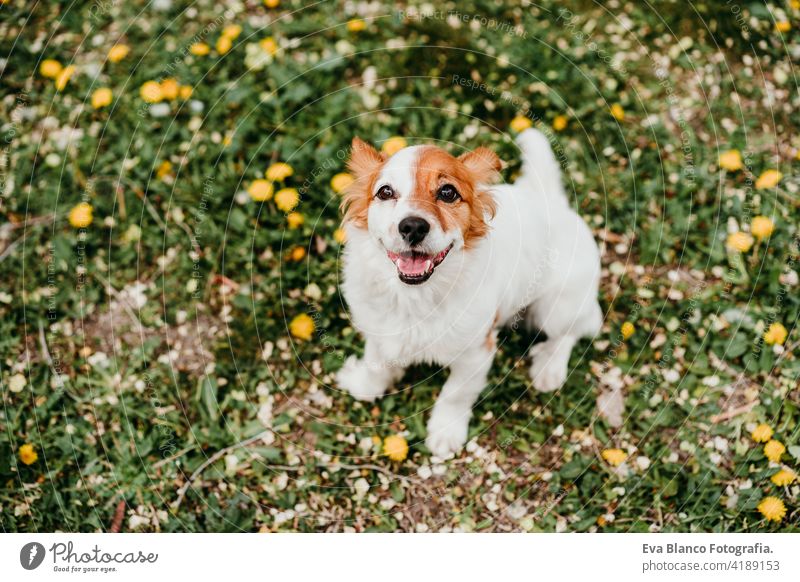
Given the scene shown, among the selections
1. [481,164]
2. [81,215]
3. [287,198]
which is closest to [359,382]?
[287,198]

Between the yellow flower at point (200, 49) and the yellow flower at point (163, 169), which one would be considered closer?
the yellow flower at point (163, 169)

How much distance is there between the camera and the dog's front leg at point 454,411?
3.05 meters

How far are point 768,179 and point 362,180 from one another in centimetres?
285

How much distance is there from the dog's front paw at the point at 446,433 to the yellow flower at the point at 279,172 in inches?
67.3

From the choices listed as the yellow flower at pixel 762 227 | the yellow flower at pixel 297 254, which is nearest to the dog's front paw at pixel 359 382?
the yellow flower at pixel 297 254

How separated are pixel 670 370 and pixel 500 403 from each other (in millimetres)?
1011

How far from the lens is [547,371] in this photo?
134 inches

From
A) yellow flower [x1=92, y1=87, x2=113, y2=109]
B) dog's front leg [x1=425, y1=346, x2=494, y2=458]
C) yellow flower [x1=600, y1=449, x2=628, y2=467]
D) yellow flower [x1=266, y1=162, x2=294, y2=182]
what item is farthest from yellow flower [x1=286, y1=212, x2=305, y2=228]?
yellow flower [x1=600, y1=449, x2=628, y2=467]

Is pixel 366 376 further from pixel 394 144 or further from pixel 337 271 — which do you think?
pixel 394 144

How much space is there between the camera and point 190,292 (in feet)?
12.0

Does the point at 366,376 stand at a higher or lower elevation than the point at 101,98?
lower

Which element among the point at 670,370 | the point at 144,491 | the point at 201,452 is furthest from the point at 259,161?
the point at 670,370

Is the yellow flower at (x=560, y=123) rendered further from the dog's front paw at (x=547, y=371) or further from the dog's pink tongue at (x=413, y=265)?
the dog's pink tongue at (x=413, y=265)

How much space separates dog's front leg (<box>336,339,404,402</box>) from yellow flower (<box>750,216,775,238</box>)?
2.36 m
